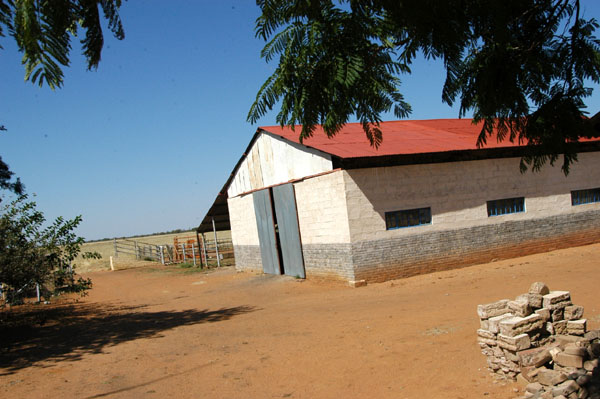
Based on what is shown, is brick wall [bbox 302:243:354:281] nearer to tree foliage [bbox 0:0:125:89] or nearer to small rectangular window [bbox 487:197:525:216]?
small rectangular window [bbox 487:197:525:216]

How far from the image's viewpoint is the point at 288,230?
15555 millimetres

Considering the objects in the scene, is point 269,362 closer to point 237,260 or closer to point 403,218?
point 403,218

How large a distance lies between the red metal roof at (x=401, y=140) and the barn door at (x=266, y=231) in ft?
8.57

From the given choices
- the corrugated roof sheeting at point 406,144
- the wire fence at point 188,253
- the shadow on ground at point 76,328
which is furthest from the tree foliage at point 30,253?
the wire fence at point 188,253

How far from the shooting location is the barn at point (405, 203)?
41.8 ft

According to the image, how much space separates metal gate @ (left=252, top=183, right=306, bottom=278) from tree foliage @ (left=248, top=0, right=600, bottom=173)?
38.1 feet

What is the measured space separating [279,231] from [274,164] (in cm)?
232

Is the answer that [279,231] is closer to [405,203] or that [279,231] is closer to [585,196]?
[405,203]

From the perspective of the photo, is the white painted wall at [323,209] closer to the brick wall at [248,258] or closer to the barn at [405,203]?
the barn at [405,203]

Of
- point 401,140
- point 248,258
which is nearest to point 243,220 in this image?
point 248,258

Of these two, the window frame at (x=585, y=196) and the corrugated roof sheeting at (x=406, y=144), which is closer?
the corrugated roof sheeting at (x=406, y=144)

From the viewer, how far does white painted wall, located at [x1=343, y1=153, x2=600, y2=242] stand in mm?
12648

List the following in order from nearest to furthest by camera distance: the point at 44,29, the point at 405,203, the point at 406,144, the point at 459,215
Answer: the point at 44,29, the point at 405,203, the point at 459,215, the point at 406,144

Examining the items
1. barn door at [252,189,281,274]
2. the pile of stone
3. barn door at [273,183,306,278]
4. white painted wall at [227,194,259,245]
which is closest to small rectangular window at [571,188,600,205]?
barn door at [273,183,306,278]
